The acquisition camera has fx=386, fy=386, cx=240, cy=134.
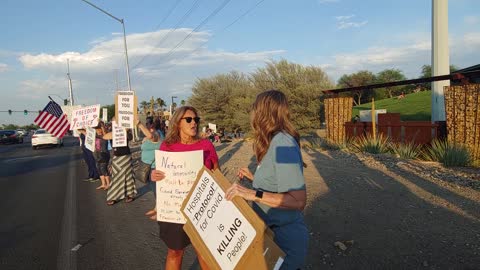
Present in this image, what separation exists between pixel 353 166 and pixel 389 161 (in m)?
1.42

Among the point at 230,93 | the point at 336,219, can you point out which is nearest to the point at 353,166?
the point at 336,219

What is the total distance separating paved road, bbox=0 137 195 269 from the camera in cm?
502

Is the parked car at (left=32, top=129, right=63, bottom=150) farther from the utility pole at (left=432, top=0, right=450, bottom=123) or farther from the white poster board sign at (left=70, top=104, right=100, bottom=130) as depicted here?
the utility pole at (left=432, top=0, right=450, bottom=123)

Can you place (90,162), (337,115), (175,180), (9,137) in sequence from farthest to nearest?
(9,137) < (337,115) < (90,162) < (175,180)

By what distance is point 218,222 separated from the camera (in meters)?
2.61

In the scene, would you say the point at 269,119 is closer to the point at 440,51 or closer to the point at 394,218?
the point at 394,218

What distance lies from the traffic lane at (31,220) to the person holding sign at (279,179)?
3624 mm

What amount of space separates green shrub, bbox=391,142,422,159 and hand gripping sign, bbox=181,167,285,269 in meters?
11.9

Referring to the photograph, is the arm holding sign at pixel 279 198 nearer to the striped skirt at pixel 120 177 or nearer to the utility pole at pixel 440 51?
the striped skirt at pixel 120 177

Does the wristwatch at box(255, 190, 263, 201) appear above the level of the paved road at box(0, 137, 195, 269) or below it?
above

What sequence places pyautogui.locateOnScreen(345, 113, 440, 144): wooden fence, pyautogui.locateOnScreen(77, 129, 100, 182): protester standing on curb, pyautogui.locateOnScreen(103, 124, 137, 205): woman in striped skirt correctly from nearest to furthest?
pyautogui.locateOnScreen(103, 124, 137, 205): woman in striped skirt < pyautogui.locateOnScreen(77, 129, 100, 182): protester standing on curb < pyautogui.locateOnScreen(345, 113, 440, 144): wooden fence

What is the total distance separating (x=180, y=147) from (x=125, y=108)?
3.33m

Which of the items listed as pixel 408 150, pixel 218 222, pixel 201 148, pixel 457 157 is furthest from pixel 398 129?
pixel 218 222

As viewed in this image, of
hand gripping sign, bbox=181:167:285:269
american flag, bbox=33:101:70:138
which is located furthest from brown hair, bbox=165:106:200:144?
american flag, bbox=33:101:70:138
